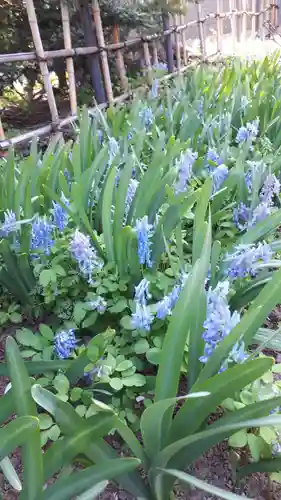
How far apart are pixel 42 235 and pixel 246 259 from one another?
0.53 metres

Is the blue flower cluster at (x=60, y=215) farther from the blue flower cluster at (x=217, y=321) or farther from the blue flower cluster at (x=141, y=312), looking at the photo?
the blue flower cluster at (x=217, y=321)

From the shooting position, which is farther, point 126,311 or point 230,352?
point 126,311

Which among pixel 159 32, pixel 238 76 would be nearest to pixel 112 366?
pixel 238 76

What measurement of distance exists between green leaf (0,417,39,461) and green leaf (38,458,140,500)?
11 centimetres

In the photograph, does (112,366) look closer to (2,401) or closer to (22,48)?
(2,401)

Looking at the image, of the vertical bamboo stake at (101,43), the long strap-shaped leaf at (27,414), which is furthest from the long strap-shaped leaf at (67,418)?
the vertical bamboo stake at (101,43)

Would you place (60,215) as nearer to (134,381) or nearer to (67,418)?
(134,381)

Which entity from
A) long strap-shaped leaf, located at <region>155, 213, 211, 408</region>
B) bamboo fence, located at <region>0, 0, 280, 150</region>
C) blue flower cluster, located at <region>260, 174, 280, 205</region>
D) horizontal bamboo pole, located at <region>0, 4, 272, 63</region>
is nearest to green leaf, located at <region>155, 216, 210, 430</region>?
long strap-shaped leaf, located at <region>155, 213, 211, 408</region>

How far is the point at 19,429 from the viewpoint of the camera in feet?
2.25

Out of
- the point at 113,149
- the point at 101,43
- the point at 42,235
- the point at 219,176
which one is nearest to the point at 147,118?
the point at 113,149

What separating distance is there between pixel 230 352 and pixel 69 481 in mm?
329

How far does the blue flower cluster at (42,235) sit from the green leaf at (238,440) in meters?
0.65

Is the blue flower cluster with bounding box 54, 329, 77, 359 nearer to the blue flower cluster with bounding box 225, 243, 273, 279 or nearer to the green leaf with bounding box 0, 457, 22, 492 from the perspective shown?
the green leaf with bounding box 0, 457, 22, 492

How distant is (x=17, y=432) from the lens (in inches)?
27.0
